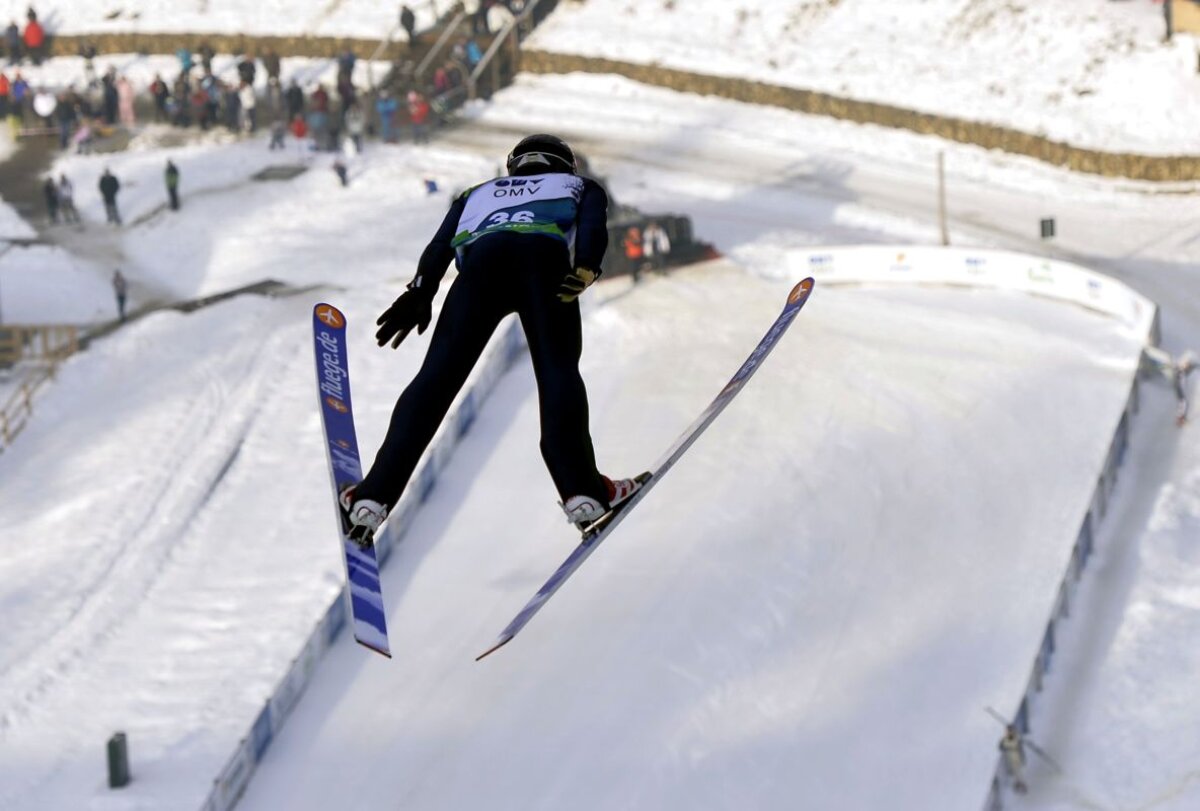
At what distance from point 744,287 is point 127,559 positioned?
423 inches

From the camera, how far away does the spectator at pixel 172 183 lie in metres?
34.8

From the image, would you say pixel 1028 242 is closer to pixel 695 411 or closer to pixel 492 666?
pixel 695 411

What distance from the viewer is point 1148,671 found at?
2062cm

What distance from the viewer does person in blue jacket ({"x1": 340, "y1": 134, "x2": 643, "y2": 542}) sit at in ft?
28.5

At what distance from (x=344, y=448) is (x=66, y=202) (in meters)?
27.2

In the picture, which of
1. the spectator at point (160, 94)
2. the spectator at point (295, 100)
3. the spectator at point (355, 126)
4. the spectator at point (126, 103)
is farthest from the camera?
the spectator at point (126, 103)

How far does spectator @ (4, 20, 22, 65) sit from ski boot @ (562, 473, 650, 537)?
37518mm

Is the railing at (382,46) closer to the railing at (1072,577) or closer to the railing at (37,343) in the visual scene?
the railing at (37,343)

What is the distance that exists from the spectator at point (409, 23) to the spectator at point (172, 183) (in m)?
7.44

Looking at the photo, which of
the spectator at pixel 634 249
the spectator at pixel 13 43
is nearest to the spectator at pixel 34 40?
the spectator at pixel 13 43

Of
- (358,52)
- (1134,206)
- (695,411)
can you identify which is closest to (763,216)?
(1134,206)

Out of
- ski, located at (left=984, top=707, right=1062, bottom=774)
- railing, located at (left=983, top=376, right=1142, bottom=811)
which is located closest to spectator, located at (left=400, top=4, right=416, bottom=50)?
railing, located at (left=983, top=376, right=1142, bottom=811)

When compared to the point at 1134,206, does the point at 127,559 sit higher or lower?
lower

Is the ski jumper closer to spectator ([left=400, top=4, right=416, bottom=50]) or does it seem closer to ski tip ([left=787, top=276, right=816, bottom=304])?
ski tip ([left=787, top=276, right=816, bottom=304])
